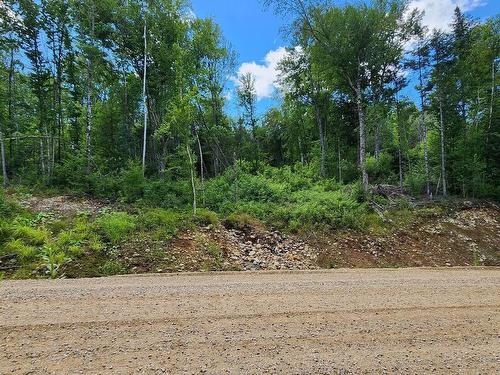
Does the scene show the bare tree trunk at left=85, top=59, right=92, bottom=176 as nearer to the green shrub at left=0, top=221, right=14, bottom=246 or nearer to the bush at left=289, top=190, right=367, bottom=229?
the green shrub at left=0, top=221, right=14, bottom=246

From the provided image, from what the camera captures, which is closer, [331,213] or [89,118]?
[331,213]

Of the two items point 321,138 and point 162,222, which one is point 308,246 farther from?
point 321,138

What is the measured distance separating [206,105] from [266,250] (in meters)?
A: 15.2

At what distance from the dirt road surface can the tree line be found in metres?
6.51

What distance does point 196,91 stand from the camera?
9.74 metres

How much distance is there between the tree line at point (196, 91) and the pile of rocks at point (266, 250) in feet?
9.36

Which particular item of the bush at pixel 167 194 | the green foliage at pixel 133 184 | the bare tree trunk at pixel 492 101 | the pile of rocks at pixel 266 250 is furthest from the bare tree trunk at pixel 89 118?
A: the bare tree trunk at pixel 492 101

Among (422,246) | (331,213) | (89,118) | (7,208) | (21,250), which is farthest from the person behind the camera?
(89,118)

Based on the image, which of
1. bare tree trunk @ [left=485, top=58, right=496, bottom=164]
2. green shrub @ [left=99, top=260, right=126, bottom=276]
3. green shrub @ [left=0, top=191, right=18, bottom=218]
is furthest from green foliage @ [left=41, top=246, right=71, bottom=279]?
bare tree trunk @ [left=485, top=58, right=496, bottom=164]

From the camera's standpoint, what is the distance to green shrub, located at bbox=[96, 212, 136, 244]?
24.2ft

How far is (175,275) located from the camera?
5723 millimetres

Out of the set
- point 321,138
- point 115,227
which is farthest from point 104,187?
point 321,138

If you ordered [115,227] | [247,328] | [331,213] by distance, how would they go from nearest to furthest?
1. [247,328]
2. [115,227]
3. [331,213]

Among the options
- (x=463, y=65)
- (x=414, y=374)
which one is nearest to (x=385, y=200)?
(x=463, y=65)
